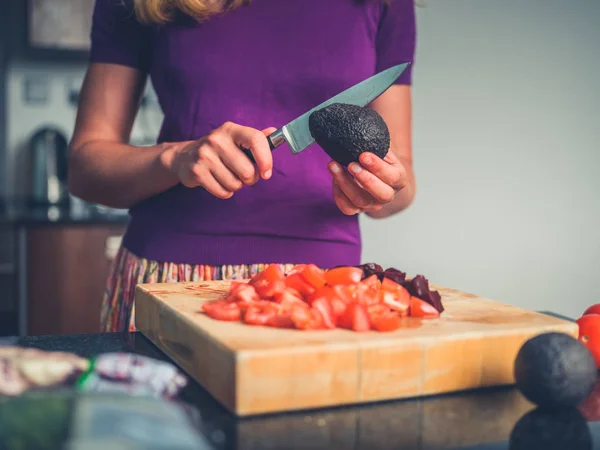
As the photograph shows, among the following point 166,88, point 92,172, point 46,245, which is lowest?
point 46,245

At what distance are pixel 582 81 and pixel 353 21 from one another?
2322mm

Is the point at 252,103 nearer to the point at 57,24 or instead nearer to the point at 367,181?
the point at 367,181

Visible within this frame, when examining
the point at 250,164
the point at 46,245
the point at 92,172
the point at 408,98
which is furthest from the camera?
the point at 46,245

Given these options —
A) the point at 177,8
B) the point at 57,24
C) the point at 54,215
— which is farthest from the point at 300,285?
the point at 57,24

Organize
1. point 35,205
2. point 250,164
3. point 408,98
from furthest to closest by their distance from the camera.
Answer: point 35,205 → point 408,98 → point 250,164

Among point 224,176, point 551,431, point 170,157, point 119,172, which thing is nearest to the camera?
point 551,431

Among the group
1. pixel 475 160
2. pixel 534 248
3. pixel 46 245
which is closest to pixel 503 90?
pixel 475 160

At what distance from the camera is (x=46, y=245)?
10.7 ft

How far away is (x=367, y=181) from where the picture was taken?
1.13 meters

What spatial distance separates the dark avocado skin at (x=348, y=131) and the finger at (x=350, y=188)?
0.05m

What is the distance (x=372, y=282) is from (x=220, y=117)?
516 mm

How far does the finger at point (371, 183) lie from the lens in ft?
3.68

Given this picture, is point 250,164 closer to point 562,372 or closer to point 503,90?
point 562,372

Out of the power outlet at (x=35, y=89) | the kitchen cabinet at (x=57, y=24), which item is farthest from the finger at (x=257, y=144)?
the power outlet at (x=35, y=89)
